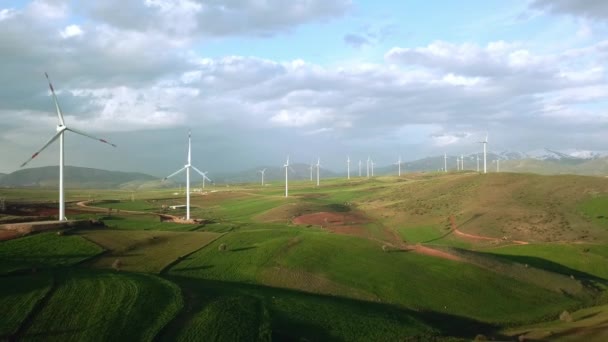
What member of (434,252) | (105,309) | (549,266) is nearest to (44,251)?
(105,309)

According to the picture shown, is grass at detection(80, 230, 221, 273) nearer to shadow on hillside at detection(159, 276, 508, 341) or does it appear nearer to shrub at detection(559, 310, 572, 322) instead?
shadow on hillside at detection(159, 276, 508, 341)

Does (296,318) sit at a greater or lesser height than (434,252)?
lesser

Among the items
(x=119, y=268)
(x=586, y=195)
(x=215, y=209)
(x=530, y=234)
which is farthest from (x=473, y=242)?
(x=215, y=209)

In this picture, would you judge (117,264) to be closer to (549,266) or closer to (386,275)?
(386,275)

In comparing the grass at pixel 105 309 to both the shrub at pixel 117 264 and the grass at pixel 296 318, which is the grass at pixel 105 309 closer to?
the grass at pixel 296 318

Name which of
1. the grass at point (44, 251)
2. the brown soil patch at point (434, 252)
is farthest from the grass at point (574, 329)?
the grass at point (44, 251)

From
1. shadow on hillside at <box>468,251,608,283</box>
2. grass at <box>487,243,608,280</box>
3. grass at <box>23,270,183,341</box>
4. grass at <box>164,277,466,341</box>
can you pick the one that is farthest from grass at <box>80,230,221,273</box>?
grass at <box>487,243,608,280</box>

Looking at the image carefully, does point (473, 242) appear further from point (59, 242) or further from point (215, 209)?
point (215, 209)
